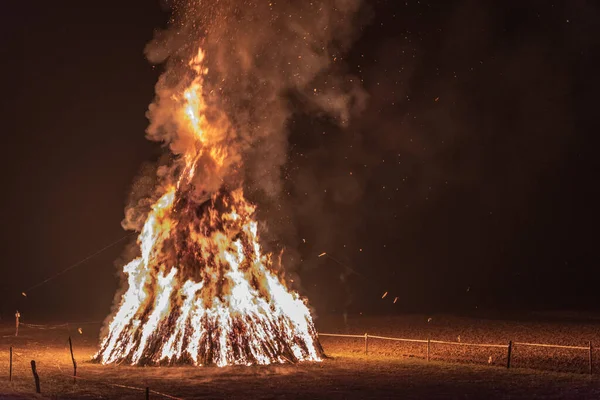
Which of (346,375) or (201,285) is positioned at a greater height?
(201,285)

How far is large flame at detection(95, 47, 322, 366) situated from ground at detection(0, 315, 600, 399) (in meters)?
→ 0.90

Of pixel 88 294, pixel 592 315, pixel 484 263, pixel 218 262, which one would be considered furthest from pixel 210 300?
pixel 484 263

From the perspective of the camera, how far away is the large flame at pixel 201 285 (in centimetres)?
2130

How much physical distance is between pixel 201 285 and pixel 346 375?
5368mm

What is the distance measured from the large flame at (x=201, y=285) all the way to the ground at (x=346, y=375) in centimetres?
90

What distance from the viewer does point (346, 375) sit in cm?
1956

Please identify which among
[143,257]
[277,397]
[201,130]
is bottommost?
[277,397]

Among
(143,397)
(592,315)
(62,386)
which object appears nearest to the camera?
(143,397)

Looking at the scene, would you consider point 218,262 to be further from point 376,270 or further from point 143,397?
point 376,270

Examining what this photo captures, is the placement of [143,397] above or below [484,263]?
below

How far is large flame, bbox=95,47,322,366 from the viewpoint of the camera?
21.3 m

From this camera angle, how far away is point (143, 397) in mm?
15469

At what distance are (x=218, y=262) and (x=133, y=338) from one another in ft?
11.3

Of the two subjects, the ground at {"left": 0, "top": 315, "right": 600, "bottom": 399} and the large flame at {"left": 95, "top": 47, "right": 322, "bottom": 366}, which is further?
the large flame at {"left": 95, "top": 47, "right": 322, "bottom": 366}
